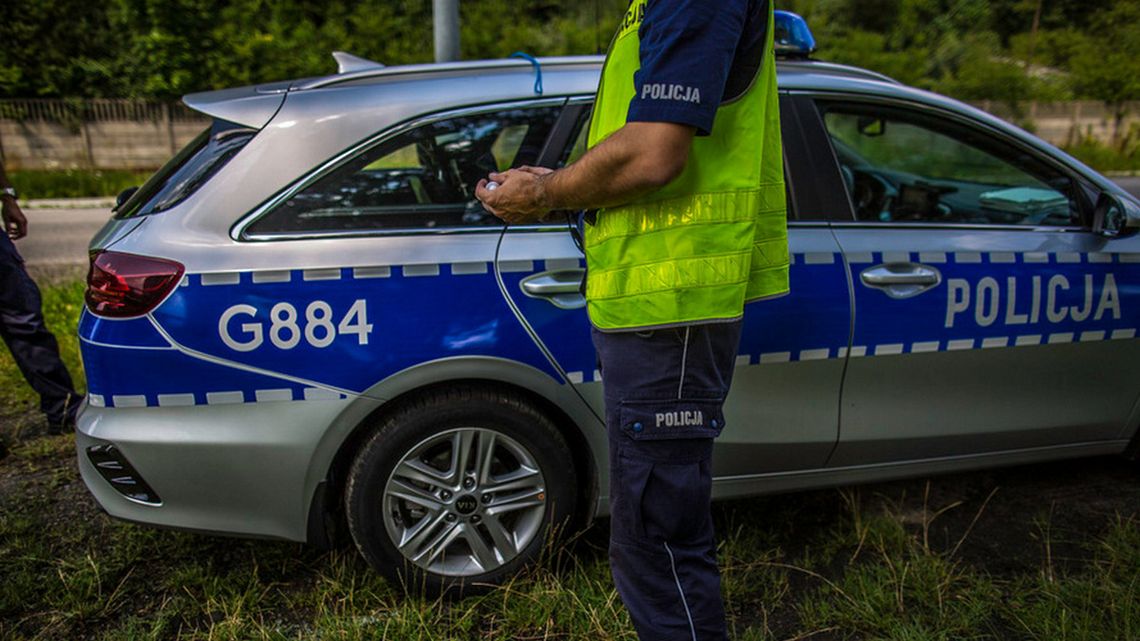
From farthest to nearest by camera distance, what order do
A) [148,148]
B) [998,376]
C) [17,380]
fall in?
[148,148]
[17,380]
[998,376]

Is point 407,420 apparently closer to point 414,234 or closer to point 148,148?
point 414,234

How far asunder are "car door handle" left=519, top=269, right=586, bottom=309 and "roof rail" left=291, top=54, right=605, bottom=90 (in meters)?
0.67

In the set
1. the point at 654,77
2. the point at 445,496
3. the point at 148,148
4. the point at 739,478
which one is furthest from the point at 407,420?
the point at 148,148

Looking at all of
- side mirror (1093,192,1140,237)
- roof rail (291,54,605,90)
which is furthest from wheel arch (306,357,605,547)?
side mirror (1093,192,1140,237)

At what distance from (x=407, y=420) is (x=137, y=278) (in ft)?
2.51

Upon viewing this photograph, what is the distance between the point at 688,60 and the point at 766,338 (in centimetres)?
118

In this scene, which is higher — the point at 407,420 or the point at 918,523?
the point at 407,420

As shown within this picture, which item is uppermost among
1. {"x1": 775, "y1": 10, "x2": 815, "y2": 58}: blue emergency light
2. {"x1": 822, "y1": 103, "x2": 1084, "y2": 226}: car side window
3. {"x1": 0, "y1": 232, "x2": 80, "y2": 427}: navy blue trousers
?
{"x1": 775, "y1": 10, "x2": 815, "y2": 58}: blue emergency light

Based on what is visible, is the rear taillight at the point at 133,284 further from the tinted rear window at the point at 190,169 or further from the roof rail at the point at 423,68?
the roof rail at the point at 423,68

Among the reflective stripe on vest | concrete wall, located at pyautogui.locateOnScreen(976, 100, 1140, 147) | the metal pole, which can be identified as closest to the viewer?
the reflective stripe on vest

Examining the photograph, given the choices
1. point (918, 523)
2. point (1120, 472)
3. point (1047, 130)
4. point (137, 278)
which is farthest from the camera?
point (1047, 130)

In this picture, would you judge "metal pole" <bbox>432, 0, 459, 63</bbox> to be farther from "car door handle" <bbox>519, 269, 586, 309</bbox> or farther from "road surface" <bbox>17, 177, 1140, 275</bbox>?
"road surface" <bbox>17, 177, 1140, 275</bbox>

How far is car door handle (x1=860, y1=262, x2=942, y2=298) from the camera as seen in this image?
8.25 feet

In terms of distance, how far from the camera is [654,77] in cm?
143
